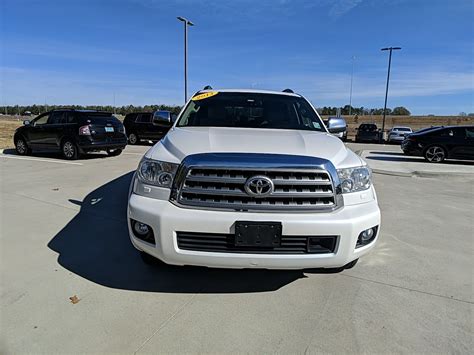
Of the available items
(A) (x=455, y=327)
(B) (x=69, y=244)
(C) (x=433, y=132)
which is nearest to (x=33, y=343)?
(B) (x=69, y=244)

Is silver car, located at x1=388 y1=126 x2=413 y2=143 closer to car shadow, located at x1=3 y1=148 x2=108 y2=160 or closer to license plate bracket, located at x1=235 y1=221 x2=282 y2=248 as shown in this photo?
car shadow, located at x1=3 y1=148 x2=108 y2=160

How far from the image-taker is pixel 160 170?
2521 mm

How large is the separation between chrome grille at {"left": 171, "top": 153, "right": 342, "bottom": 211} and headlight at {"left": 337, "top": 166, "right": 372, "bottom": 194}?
6.0 inches

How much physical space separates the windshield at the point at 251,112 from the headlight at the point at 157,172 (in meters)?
1.24

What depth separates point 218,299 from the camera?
2.64m

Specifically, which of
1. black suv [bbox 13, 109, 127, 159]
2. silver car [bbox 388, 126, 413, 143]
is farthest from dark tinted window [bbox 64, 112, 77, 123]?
silver car [bbox 388, 126, 413, 143]

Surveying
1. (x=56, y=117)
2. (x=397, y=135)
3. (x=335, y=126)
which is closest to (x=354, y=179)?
(x=335, y=126)

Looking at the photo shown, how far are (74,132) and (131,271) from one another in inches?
325

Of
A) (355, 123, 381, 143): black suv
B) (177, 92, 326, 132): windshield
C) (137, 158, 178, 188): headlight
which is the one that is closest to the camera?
(137, 158, 178, 188): headlight

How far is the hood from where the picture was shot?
250cm

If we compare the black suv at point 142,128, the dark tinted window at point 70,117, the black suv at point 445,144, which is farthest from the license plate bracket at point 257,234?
the black suv at point 142,128

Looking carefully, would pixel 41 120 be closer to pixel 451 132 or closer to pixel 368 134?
pixel 451 132

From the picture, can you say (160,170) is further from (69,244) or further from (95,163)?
(95,163)

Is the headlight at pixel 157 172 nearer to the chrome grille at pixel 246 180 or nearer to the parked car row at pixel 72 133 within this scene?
the chrome grille at pixel 246 180
